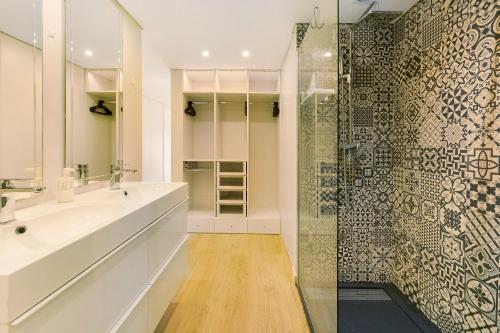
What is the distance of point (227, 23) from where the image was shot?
7.71 ft

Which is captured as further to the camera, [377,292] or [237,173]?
[237,173]

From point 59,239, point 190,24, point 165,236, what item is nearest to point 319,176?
point 165,236

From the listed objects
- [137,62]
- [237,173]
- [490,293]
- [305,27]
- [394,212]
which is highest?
[305,27]

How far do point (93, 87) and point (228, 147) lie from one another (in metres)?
2.38

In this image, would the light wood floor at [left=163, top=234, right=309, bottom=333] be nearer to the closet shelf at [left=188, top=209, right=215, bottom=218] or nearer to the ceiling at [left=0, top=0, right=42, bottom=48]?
the closet shelf at [left=188, top=209, right=215, bottom=218]

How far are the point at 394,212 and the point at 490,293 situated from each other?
0.93 metres

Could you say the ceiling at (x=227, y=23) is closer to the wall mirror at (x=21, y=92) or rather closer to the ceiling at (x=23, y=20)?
the ceiling at (x=23, y=20)

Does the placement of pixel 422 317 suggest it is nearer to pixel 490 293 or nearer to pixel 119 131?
pixel 490 293

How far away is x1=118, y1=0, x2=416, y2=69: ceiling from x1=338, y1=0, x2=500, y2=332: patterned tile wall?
410mm

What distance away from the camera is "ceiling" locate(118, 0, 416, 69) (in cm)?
203

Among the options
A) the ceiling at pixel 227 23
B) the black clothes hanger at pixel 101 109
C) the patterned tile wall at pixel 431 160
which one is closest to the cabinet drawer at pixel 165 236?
the black clothes hanger at pixel 101 109

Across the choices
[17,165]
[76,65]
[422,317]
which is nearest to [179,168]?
[76,65]

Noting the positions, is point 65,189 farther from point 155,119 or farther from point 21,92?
point 155,119

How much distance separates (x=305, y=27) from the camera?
2.33m
